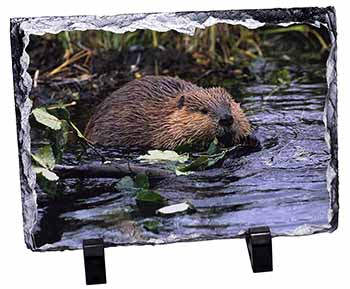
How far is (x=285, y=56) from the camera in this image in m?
2.58

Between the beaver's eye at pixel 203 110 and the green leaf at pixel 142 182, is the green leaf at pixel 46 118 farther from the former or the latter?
the beaver's eye at pixel 203 110

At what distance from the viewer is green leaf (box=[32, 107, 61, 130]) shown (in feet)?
7.99

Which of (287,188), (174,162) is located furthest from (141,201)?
(287,188)

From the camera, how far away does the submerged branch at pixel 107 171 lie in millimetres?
2451

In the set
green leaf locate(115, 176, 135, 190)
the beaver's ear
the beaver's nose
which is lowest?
green leaf locate(115, 176, 135, 190)

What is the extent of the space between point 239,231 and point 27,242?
438mm

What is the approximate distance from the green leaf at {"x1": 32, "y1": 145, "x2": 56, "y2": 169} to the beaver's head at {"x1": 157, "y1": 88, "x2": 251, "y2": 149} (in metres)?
0.23

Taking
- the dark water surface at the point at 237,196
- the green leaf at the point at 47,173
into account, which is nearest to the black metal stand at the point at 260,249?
the dark water surface at the point at 237,196

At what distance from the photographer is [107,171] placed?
246 cm

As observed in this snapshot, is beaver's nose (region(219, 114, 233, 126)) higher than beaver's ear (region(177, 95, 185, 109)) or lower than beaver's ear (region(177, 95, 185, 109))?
lower

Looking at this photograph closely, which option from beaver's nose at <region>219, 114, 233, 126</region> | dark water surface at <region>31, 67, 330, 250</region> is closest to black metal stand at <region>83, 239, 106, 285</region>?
dark water surface at <region>31, 67, 330, 250</region>

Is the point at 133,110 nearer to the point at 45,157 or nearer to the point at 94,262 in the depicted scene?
the point at 45,157

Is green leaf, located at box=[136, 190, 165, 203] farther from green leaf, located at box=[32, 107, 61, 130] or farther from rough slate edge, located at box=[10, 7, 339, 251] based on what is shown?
green leaf, located at box=[32, 107, 61, 130]

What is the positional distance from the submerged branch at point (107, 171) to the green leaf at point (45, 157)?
0.05 ft
